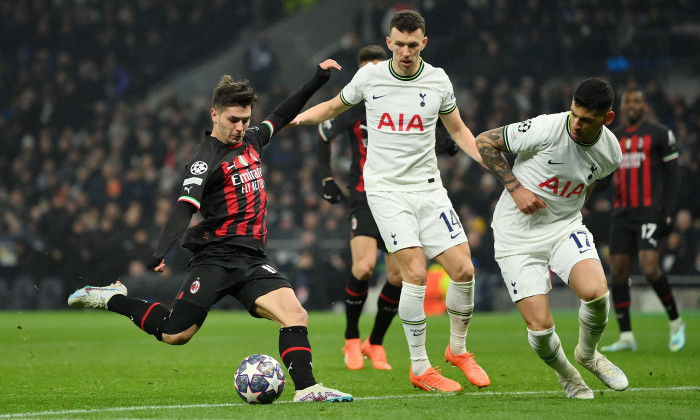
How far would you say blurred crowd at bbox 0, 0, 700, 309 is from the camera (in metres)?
17.3

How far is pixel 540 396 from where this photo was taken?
601 centimetres

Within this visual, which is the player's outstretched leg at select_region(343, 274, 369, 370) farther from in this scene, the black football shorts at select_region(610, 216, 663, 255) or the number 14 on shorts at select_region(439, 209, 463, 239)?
the black football shorts at select_region(610, 216, 663, 255)

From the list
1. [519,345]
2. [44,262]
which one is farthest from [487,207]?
[44,262]

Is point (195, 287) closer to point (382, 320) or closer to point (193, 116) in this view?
point (382, 320)

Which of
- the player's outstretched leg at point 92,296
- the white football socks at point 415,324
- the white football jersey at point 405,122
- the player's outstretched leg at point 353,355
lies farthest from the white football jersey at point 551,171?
the player's outstretched leg at point 92,296

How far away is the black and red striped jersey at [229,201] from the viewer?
5.91 metres

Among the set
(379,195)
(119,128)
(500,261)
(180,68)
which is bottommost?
(500,261)

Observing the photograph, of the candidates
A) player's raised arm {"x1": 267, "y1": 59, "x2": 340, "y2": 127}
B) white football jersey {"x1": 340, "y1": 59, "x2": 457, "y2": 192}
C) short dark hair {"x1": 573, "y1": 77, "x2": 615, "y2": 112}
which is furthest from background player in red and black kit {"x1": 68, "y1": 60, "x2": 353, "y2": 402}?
short dark hair {"x1": 573, "y1": 77, "x2": 615, "y2": 112}

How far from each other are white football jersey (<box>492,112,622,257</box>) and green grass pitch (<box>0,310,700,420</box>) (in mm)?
1009

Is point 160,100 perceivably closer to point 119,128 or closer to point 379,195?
point 119,128

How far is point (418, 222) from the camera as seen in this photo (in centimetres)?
663

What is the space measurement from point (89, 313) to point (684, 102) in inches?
464

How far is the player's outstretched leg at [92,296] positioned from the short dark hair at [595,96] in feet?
10.3

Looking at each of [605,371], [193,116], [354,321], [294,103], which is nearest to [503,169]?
[605,371]
